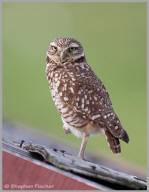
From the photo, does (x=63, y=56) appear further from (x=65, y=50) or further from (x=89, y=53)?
(x=89, y=53)

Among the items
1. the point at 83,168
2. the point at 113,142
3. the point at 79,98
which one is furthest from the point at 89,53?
the point at 83,168

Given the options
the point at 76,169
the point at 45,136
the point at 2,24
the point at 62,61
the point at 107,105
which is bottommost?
the point at 45,136

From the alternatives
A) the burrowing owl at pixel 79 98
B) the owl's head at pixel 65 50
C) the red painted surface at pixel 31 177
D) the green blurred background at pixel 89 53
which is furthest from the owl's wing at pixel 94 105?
the red painted surface at pixel 31 177

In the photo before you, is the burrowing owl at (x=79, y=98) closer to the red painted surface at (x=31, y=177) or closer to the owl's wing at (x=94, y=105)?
the owl's wing at (x=94, y=105)

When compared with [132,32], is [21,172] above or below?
below

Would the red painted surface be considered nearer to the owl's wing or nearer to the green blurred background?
the owl's wing

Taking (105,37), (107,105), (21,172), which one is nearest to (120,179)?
(21,172)

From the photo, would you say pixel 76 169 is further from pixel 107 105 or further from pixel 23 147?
pixel 107 105
